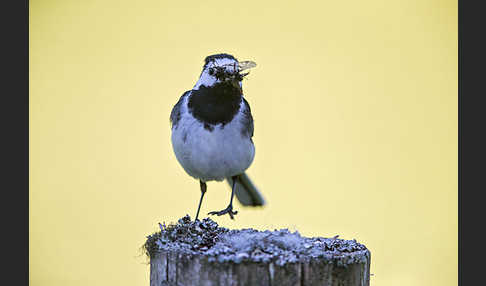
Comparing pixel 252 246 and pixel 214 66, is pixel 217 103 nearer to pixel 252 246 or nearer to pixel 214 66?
pixel 214 66

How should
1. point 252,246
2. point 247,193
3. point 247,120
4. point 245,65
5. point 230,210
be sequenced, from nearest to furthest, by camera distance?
1. point 252,246
2. point 245,65
3. point 247,120
4. point 230,210
5. point 247,193

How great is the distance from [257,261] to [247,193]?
1.79 metres

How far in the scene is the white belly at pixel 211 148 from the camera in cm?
354

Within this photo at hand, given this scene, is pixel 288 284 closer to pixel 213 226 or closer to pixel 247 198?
pixel 213 226

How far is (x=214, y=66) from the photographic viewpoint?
11.3 ft

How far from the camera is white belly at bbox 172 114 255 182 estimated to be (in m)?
3.54

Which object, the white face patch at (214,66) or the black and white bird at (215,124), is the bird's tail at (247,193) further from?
the white face patch at (214,66)

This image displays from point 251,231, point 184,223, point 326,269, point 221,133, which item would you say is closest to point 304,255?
point 326,269

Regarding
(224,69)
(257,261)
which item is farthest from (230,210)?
(257,261)

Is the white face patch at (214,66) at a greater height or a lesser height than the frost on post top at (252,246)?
greater

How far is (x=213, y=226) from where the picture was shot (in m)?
3.14

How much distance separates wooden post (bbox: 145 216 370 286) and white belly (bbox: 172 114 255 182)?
2.61 ft

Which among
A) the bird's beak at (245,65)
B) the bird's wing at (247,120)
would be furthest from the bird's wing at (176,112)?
the bird's beak at (245,65)

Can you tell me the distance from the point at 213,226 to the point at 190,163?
2.12 feet
